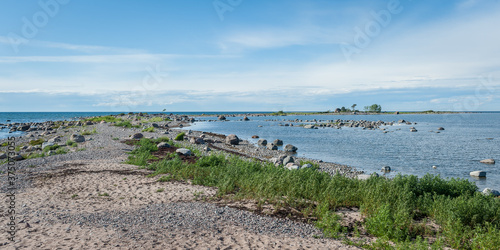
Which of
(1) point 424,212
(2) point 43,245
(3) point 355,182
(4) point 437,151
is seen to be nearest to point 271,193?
(3) point 355,182

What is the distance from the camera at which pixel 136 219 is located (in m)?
9.86

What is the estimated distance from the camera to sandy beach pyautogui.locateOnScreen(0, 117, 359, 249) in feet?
26.6

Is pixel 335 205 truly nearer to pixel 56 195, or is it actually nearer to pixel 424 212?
pixel 424 212

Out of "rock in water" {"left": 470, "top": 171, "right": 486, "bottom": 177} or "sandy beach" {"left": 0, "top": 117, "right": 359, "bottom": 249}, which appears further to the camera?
"rock in water" {"left": 470, "top": 171, "right": 486, "bottom": 177}

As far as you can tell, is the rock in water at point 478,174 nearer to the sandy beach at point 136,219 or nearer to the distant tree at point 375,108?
the sandy beach at point 136,219

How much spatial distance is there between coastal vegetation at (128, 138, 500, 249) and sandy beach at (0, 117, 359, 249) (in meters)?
0.84

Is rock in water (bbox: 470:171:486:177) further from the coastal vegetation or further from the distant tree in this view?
the distant tree

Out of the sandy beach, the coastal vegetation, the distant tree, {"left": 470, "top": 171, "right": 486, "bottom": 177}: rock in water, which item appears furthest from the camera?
the distant tree

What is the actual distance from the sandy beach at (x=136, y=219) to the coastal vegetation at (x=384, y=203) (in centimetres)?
84

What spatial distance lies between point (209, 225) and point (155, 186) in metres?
6.23

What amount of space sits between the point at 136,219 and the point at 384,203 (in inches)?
336

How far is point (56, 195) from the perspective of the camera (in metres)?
12.9

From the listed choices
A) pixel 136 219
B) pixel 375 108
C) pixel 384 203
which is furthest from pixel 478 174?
pixel 375 108

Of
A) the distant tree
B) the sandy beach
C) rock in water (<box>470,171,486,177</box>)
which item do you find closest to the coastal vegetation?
the sandy beach
